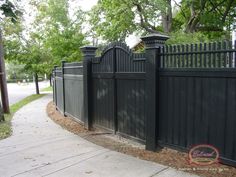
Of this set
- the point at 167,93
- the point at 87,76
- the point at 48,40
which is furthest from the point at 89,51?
the point at 48,40

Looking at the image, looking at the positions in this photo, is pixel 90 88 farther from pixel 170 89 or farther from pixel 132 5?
pixel 132 5

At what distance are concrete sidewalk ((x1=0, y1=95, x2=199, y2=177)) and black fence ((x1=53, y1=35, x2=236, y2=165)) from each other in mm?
702

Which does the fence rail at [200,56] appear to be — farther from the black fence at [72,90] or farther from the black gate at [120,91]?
the black fence at [72,90]

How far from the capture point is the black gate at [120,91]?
5410 mm

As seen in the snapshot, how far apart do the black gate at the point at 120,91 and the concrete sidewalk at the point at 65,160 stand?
73cm

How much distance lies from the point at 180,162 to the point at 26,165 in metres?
2.58

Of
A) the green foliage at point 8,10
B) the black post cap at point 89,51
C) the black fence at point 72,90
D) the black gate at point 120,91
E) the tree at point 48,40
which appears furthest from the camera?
the tree at point 48,40

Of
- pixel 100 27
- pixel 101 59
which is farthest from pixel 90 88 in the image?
pixel 100 27

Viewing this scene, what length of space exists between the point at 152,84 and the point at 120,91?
1.22 meters

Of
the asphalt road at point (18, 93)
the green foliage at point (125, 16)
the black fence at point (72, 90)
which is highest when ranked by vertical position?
the green foliage at point (125, 16)

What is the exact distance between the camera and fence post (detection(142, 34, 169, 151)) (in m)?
4.91

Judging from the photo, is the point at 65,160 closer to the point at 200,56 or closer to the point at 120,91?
the point at 120,91

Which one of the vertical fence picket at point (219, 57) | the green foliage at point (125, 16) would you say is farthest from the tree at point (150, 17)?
the vertical fence picket at point (219, 57)

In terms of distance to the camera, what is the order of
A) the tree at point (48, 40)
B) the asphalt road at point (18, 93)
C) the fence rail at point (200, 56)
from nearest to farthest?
the fence rail at point (200, 56) < the tree at point (48, 40) < the asphalt road at point (18, 93)
